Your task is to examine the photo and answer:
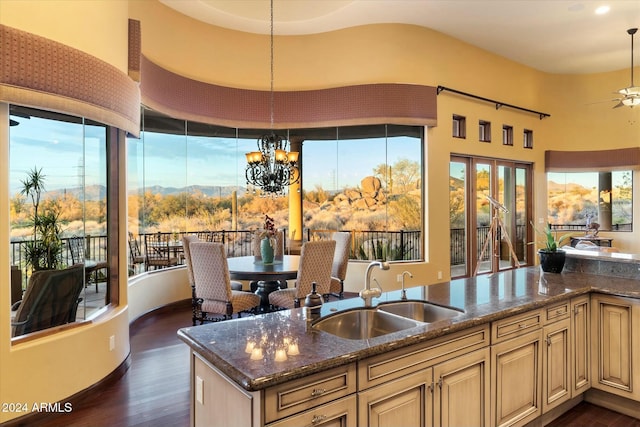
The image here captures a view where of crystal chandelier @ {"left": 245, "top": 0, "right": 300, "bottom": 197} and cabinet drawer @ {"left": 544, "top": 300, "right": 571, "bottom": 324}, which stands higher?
crystal chandelier @ {"left": 245, "top": 0, "right": 300, "bottom": 197}

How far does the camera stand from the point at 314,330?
75.5 inches

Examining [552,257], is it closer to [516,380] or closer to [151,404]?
[516,380]

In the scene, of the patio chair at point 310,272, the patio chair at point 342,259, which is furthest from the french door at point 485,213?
the patio chair at point 310,272

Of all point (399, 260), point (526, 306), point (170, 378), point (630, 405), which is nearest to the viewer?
point (526, 306)

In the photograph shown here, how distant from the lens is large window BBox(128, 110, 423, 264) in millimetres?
6395

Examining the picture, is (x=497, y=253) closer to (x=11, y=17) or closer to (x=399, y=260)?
(x=399, y=260)

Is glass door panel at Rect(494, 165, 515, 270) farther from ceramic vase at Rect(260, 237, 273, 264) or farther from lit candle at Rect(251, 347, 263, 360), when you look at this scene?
lit candle at Rect(251, 347, 263, 360)

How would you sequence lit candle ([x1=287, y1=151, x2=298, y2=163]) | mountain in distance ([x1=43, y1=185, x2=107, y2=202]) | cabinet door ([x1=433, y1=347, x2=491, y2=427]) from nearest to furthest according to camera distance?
1. cabinet door ([x1=433, y1=347, x2=491, y2=427])
2. mountain in distance ([x1=43, y1=185, x2=107, y2=202])
3. lit candle ([x1=287, y1=151, x2=298, y2=163])

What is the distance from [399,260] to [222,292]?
3.62 meters

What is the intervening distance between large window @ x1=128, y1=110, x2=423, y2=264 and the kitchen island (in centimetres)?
378

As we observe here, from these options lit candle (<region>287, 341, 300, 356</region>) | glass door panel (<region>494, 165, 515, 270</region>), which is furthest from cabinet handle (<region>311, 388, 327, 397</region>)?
glass door panel (<region>494, 165, 515, 270</region>)

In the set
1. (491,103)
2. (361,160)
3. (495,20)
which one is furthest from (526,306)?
(491,103)

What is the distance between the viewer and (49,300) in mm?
2984

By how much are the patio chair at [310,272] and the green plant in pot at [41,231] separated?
87.2 inches
